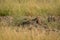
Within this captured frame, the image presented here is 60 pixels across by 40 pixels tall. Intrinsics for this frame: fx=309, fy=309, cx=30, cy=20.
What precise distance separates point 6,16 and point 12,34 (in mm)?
2651

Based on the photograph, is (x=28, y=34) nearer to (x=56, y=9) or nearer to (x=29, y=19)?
(x=29, y=19)

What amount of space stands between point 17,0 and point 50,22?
265 centimetres

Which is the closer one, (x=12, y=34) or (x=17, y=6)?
(x=12, y=34)

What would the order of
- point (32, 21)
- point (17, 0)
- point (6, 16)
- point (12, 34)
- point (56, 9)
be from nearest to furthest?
point (12, 34)
point (32, 21)
point (6, 16)
point (56, 9)
point (17, 0)

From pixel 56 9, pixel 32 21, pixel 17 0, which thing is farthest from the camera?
pixel 17 0

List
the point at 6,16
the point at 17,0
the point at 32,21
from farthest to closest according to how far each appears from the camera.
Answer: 1. the point at 17,0
2. the point at 6,16
3. the point at 32,21

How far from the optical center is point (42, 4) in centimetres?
1057

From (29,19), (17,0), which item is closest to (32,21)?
(29,19)

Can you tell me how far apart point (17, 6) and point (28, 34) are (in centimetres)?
341

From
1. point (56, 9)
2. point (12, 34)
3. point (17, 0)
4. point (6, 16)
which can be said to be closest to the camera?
point (12, 34)

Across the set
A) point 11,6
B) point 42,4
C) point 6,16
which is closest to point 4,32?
point 6,16

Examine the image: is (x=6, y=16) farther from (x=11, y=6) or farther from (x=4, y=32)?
(x=4, y=32)

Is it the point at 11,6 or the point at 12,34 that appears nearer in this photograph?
the point at 12,34

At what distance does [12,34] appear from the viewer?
6660 mm
